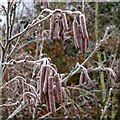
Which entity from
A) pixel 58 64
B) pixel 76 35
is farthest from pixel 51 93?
pixel 58 64

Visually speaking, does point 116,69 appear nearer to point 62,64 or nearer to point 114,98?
point 114,98

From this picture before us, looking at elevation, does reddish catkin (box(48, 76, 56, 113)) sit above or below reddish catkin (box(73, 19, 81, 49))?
below

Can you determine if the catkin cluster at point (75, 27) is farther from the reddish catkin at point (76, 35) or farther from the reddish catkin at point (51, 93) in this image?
the reddish catkin at point (51, 93)

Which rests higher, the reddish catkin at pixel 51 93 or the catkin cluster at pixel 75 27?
the catkin cluster at pixel 75 27

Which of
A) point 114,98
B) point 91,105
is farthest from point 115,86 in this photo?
point 91,105

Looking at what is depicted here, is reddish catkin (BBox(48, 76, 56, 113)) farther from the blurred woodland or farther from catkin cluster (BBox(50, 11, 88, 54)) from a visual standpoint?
catkin cluster (BBox(50, 11, 88, 54))

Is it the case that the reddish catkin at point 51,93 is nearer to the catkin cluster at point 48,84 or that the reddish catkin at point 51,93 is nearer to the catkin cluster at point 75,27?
the catkin cluster at point 48,84

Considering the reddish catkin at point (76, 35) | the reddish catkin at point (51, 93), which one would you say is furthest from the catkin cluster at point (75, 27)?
the reddish catkin at point (51, 93)

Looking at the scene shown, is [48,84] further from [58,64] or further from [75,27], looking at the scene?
[58,64]

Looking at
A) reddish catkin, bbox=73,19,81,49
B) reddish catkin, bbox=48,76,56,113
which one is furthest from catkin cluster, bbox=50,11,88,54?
reddish catkin, bbox=48,76,56,113
